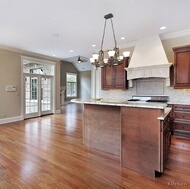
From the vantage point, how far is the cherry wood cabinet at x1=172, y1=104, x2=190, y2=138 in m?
3.83

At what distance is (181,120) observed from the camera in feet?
12.8

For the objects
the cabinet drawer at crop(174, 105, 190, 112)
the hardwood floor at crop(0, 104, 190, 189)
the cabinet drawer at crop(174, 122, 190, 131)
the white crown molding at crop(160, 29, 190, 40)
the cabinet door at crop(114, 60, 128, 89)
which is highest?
the white crown molding at crop(160, 29, 190, 40)

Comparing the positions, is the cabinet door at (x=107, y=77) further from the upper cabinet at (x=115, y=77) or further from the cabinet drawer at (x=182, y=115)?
the cabinet drawer at (x=182, y=115)

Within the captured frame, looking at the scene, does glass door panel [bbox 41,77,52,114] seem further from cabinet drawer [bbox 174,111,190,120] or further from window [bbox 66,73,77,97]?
cabinet drawer [bbox 174,111,190,120]

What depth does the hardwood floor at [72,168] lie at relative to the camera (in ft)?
6.30

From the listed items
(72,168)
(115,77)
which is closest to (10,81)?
(115,77)

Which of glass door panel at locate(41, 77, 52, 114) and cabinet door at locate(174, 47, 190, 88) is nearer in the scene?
cabinet door at locate(174, 47, 190, 88)

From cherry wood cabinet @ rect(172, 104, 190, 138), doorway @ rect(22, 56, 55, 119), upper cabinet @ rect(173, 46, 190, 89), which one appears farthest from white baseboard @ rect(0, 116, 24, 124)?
upper cabinet @ rect(173, 46, 190, 89)

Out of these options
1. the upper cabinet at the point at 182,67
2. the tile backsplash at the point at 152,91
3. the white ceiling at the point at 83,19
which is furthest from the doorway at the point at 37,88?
the upper cabinet at the point at 182,67

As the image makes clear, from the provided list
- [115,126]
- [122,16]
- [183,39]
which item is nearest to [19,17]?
[122,16]

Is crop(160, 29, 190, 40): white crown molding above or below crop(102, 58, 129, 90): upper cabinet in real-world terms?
above

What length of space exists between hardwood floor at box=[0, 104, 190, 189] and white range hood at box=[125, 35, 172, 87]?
218 cm

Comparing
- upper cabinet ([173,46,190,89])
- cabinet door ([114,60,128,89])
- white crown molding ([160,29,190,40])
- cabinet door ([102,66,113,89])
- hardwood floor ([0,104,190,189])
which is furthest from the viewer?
cabinet door ([102,66,113,89])

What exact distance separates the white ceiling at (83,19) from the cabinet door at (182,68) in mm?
734
